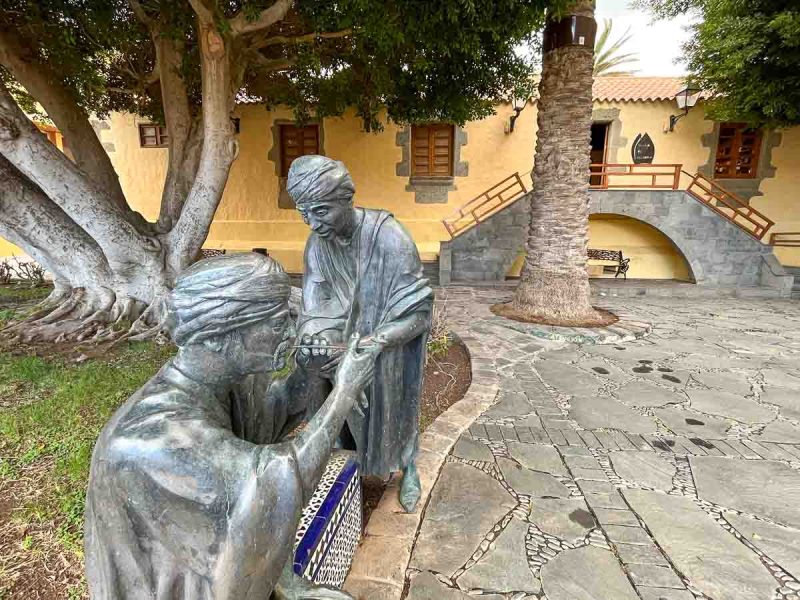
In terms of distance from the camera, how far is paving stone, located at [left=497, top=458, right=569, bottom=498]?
245 centimetres

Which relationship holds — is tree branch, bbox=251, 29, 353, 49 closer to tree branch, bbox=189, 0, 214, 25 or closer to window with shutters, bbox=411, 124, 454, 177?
tree branch, bbox=189, 0, 214, 25

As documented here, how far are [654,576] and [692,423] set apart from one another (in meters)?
1.98

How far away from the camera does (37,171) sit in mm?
4785

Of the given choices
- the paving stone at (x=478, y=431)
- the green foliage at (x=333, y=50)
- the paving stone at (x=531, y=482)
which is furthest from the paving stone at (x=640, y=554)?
the green foliage at (x=333, y=50)

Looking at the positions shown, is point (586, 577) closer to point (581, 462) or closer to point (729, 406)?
point (581, 462)

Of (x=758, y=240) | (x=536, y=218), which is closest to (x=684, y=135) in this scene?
(x=758, y=240)

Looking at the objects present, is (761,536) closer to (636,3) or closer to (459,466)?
(459,466)

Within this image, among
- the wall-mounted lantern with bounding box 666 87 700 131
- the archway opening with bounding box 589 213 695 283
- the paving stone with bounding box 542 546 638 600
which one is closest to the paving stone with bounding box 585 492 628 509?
the paving stone with bounding box 542 546 638 600

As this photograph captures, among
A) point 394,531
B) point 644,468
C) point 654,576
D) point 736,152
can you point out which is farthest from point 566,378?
point 736,152

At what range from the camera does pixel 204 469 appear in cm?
80

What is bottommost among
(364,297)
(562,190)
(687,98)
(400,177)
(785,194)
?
(364,297)

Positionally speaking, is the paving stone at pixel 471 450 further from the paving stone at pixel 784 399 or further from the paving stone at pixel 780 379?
the paving stone at pixel 780 379

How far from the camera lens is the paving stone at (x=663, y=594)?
5.77 feet

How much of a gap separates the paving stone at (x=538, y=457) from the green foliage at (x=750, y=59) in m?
8.93
